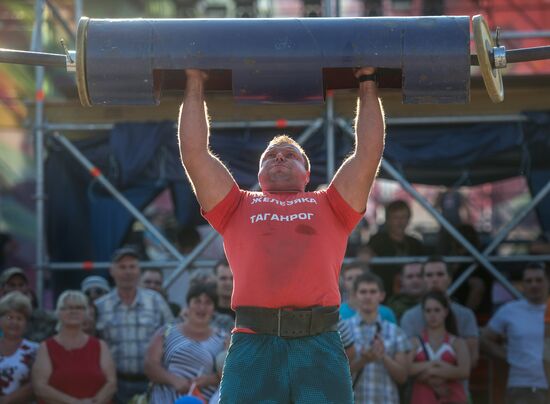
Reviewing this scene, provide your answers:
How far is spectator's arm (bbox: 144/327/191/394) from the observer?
7.92 meters

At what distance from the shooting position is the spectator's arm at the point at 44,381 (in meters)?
7.96

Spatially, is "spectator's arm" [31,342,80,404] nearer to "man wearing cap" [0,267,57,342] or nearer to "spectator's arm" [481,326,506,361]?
"man wearing cap" [0,267,57,342]

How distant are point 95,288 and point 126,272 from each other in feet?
2.53

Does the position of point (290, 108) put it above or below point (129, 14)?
below

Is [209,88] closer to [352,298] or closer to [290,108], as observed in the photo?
[352,298]

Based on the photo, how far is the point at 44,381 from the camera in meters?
8.02

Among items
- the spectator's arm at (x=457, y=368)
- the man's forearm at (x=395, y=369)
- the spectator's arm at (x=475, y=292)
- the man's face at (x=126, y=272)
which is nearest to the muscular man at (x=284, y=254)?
the man's forearm at (x=395, y=369)

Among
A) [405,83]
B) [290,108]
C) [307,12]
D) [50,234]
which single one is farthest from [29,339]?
[405,83]

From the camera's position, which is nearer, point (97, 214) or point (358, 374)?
point (358, 374)

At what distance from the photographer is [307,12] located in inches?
402

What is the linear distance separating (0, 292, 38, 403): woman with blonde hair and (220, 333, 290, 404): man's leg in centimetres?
363

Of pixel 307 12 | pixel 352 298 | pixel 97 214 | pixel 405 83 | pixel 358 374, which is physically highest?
pixel 307 12

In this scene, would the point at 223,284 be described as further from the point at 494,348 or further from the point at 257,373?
the point at 257,373

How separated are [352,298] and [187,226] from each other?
78.1 inches
